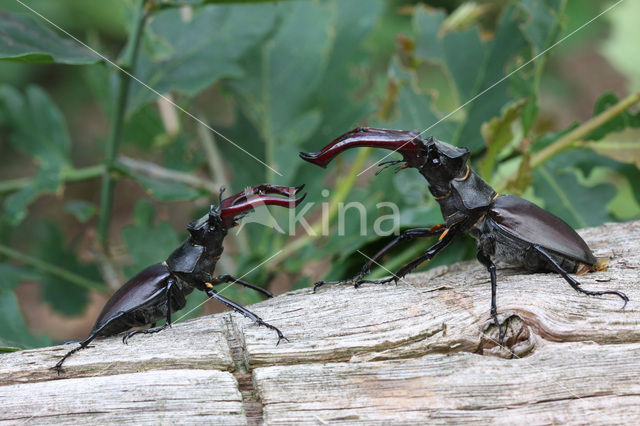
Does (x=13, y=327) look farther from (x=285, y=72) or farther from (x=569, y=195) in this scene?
(x=569, y=195)

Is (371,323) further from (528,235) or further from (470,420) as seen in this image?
(528,235)

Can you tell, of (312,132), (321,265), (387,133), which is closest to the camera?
(387,133)

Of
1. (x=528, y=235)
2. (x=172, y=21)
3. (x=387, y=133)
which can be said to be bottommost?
(x=528, y=235)

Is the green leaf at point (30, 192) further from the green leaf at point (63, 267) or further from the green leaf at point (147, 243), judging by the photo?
the green leaf at point (147, 243)

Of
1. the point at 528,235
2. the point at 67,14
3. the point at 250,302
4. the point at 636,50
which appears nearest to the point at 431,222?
the point at 528,235

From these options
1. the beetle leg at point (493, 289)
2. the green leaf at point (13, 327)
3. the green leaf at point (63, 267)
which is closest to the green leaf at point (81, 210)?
the green leaf at point (63, 267)
